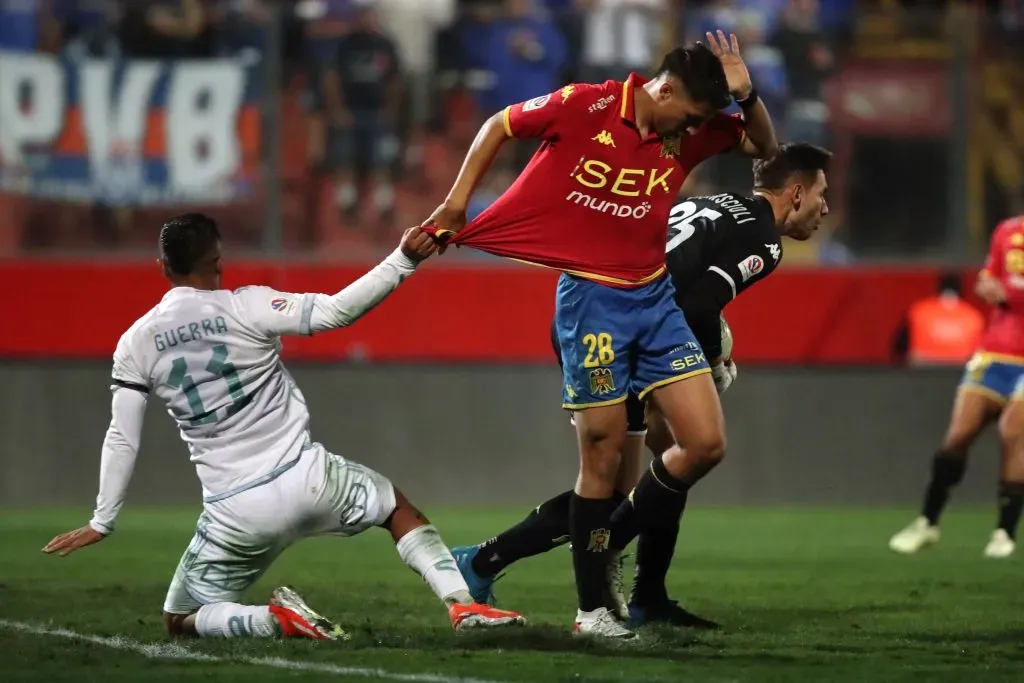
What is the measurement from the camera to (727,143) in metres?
6.21

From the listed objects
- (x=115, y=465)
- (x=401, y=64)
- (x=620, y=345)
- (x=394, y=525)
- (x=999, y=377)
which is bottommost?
(x=999, y=377)

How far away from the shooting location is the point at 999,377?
9914 mm

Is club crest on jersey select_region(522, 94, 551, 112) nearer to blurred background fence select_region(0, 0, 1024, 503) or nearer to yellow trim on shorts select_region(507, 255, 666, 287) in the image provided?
yellow trim on shorts select_region(507, 255, 666, 287)

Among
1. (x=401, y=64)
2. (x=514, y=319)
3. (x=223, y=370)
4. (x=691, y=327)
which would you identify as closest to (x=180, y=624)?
(x=223, y=370)

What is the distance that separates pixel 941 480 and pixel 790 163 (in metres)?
3.86

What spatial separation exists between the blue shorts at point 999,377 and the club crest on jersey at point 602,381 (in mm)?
4604

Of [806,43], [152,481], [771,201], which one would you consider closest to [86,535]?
[771,201]

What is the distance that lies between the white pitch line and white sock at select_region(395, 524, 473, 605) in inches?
26.7

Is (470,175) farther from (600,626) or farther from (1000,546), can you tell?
(1000,546)

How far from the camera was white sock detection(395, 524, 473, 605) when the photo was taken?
233 inches

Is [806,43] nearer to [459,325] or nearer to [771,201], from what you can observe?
[459,325]

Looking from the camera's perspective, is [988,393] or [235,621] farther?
[988,393]

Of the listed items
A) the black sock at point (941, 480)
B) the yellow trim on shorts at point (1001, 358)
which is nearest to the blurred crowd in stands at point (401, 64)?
the yellow trim on shorts at point (1001, 358)

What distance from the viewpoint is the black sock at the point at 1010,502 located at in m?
9.80
